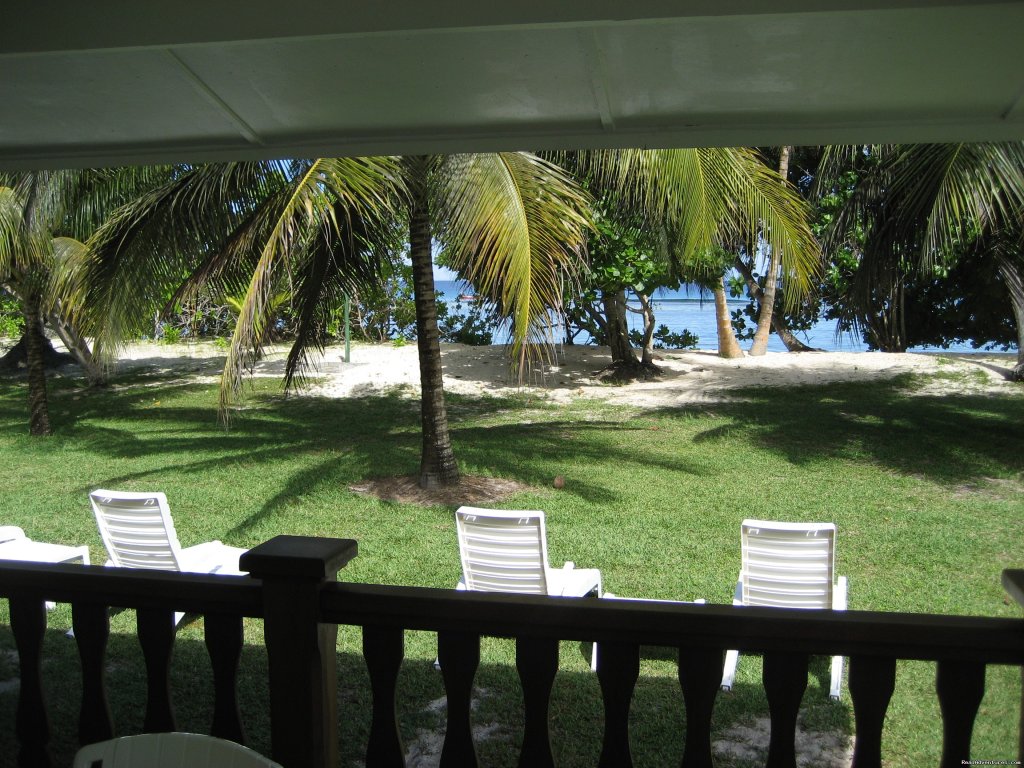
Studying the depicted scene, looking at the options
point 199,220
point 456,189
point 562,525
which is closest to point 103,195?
point 199,220

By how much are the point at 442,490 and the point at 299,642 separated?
26.8 ft

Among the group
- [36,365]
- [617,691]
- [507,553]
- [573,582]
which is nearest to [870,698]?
[617,691]

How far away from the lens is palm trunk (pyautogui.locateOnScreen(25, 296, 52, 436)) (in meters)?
13.5

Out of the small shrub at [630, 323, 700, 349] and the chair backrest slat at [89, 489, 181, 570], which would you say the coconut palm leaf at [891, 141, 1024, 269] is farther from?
the small shrub at [630, 323, 700, 349]

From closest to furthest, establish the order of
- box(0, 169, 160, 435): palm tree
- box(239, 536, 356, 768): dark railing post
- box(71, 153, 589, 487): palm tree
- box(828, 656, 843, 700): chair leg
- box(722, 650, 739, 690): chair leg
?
box(239, 536, 356, 768): dark railing post → box(828, 656, 843, 700): chair leg → box(722, 650, 739, 690): chair leg → box(71, 153, 589, 487): palm tree → box(0, 169, 160, 435): palm tree

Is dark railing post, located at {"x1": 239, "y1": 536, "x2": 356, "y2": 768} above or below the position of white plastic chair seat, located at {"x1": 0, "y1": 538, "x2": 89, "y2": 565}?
above

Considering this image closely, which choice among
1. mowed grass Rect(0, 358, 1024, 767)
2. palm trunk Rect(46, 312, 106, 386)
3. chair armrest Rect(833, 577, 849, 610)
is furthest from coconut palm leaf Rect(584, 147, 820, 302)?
palm trunk Rect(46, 312, 106, 386)

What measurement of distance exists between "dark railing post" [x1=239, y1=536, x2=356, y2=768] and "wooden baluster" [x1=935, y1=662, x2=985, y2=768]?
4.80 feet

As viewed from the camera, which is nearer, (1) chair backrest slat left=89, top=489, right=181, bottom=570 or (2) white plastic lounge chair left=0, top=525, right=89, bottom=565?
(1) chair backrest slat left=89, top=489, right=181, bottom=570

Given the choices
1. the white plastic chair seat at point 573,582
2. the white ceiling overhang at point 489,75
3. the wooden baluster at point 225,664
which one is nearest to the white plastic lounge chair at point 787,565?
A: the white plastic chair seat at point 573,582

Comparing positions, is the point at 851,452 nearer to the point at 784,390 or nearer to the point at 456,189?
the point at 784,390


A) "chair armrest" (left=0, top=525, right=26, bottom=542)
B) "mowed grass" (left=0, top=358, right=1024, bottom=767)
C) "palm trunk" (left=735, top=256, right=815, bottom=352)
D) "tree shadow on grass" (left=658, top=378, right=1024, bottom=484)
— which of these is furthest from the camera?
"palm trunk" (left=735, top=256, right=815, bottom=352)

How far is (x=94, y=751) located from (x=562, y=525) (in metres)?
7.54

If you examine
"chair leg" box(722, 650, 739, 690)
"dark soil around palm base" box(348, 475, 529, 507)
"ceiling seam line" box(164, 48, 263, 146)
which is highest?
"ceiling seam line" box(164, 48, 263, 146)
